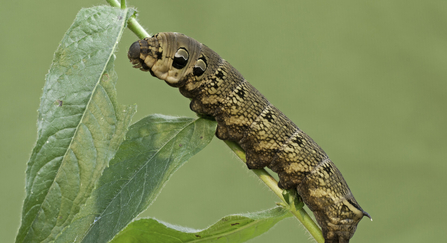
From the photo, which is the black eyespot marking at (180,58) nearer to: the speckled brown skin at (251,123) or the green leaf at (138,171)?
the speckled brown skin at (251,123)

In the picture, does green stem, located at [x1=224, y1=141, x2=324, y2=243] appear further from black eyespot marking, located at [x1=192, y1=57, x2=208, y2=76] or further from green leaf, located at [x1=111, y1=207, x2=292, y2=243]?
black eyespot marking, located at [x1=192, y1=57, x2=208, y2=76]

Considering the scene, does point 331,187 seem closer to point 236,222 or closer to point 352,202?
point 352,202

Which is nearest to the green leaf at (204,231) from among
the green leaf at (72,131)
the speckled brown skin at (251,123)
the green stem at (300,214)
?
the green stem at (300,214)

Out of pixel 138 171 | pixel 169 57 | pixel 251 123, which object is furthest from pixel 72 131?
pixel 251 123

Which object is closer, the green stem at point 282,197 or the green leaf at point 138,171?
the green leaf at point 138,171

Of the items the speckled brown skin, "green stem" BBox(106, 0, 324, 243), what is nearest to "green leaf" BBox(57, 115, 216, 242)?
the speckled brown skin

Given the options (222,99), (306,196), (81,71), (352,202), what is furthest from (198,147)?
(352,202)

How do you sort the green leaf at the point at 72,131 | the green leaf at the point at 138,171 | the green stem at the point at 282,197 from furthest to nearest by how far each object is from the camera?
the green stem at the point at 282,197
the green leaf at the point at 138,171
the green leaf at the point at 72,131
